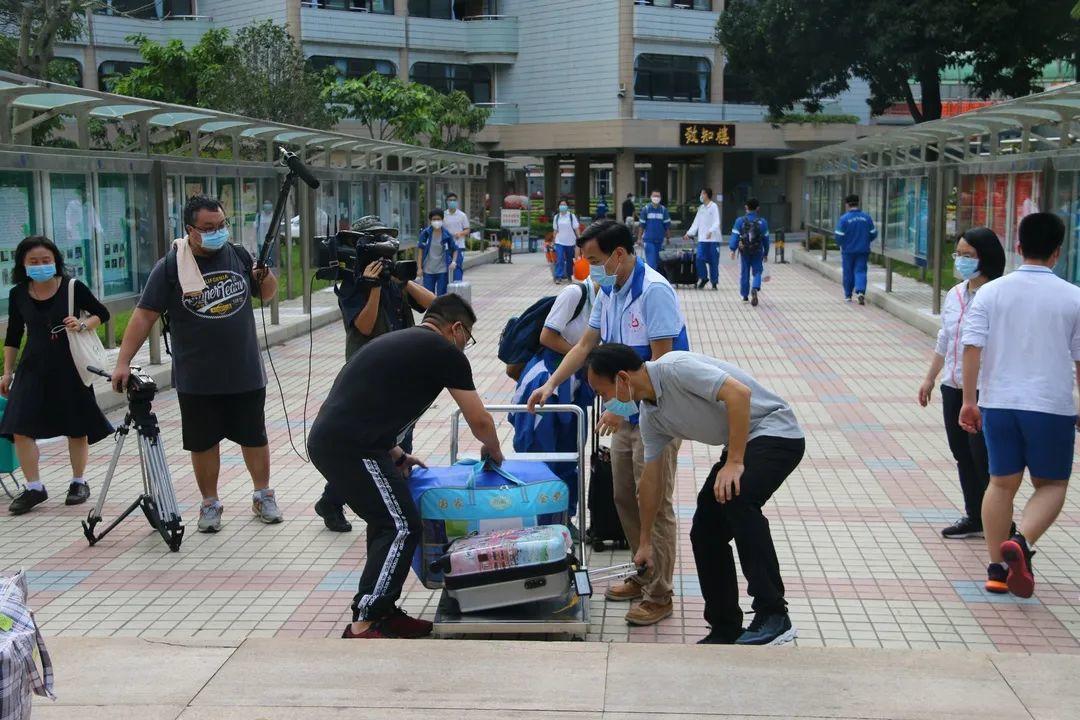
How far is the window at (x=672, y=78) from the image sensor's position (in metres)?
47.1

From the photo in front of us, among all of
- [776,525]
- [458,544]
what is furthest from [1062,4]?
[458,544]

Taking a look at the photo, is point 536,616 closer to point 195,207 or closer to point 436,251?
point 195,207

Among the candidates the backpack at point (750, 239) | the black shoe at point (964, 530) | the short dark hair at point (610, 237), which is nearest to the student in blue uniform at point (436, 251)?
the backpack at point (750, 239)

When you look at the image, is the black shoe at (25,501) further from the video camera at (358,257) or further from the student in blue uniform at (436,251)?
the student in blue uniform at (436,251)

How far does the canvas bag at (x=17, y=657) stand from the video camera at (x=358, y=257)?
319 centimetres

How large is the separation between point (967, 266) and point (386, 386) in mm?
3280

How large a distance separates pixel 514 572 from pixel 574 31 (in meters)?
45.3

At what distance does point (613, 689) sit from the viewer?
4.25 metres

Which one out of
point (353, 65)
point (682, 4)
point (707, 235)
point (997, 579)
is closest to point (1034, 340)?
point (997, 579)

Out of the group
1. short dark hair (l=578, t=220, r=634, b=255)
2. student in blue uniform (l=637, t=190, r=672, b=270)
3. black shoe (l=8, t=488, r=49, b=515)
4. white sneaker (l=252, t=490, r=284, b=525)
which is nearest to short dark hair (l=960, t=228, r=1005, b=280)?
short dark hair (l=578, t=220, r=634, b=255)

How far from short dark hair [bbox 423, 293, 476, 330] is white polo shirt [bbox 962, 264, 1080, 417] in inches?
90.8

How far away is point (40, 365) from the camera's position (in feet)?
23.6

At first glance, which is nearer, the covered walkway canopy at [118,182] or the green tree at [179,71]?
the covered walkway canopy at [118,182]

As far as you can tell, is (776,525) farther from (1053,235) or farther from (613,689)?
(613,689)
